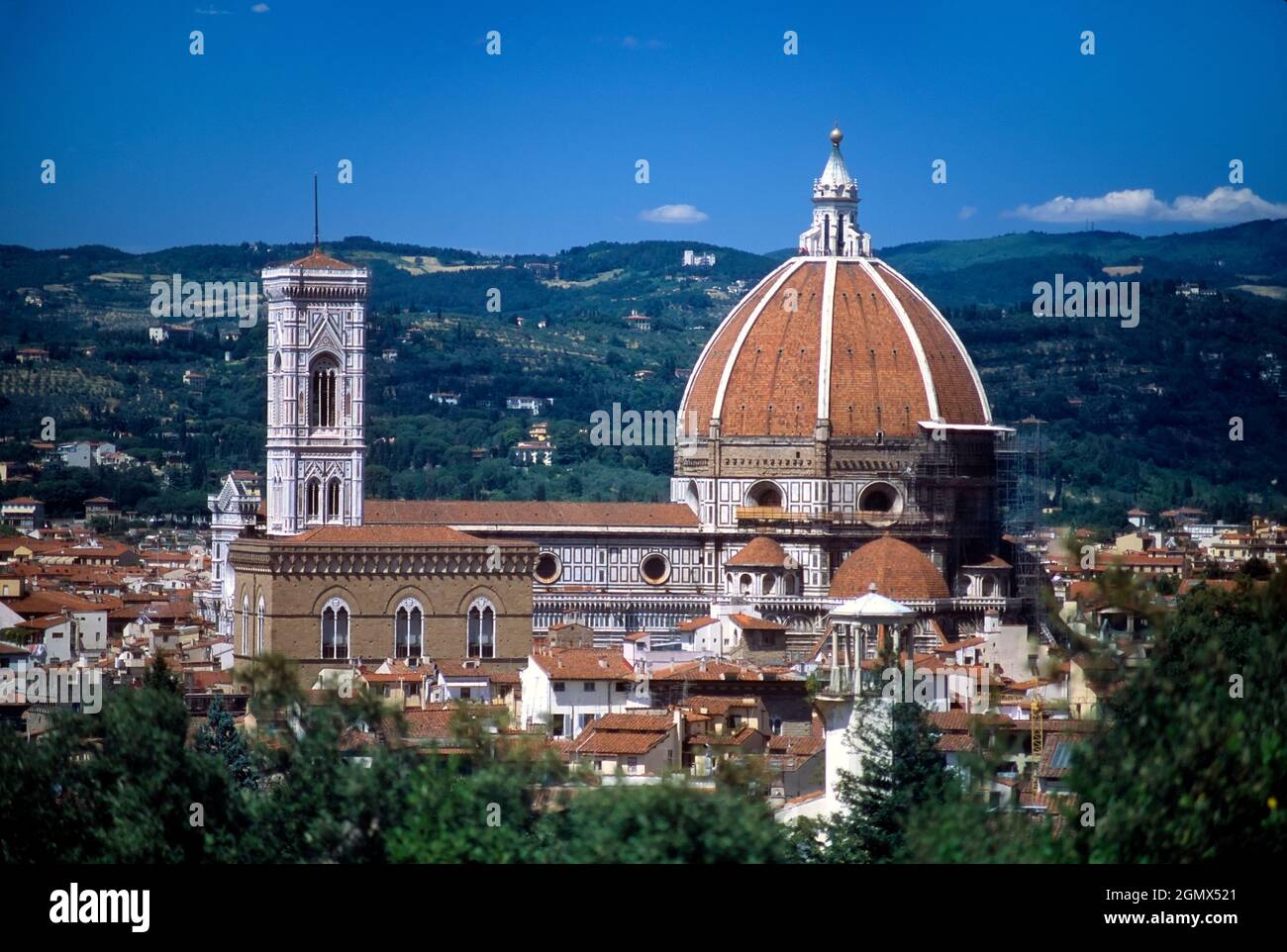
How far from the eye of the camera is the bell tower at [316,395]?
74.6 metres

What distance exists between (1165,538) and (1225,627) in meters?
39.0

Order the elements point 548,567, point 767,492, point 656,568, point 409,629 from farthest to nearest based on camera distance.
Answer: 1. point 767,492
2. point 656,568
3. point 548,567
4. point 409,629

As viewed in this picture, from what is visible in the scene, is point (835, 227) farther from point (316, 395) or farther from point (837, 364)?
point (316, 395)

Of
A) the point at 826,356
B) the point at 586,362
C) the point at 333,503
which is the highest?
the point at 586,362

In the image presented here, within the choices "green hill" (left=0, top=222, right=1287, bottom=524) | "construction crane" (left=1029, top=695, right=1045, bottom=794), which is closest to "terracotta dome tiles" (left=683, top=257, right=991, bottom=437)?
"green hill" (left=0, top=222, right=1287, bottom=524)

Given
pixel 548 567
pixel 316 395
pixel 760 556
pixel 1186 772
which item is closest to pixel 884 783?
pixel 1186 772

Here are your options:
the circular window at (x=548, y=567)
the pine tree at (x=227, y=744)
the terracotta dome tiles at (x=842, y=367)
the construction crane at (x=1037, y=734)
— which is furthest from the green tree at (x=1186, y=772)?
the terracotta dome tiles at (x=842, y=367)

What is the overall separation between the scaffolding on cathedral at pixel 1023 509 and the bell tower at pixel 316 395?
15.7 metres

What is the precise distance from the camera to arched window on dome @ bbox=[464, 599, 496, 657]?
66812mm

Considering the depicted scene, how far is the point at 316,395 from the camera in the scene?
7544 cm

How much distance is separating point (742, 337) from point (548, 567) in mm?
8503

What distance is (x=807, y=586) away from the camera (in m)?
78.6

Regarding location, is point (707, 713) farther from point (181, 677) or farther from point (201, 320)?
point (201, 320)
